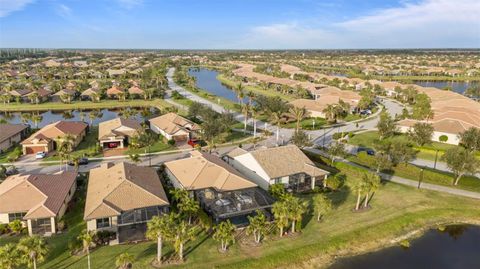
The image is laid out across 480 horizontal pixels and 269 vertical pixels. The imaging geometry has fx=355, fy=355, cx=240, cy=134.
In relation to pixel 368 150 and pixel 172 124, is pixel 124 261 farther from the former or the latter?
pixel 368 150

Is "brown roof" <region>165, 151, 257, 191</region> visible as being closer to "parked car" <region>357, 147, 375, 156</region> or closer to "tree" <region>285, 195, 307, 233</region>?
"tree" <region>285, 195, 307, 233</region>

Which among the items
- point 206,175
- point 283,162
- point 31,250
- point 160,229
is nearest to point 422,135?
point 283,162

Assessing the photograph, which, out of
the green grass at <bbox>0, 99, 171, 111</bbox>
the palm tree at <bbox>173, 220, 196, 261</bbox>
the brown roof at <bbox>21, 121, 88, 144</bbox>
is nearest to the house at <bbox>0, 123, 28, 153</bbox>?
the brown roof at <bbox>21, 121, 88, 144</bbox>

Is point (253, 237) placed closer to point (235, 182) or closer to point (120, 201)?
point (235, 182)

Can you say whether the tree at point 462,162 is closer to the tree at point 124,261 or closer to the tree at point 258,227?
the tree at point 258,227

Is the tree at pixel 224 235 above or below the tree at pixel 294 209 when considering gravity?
below

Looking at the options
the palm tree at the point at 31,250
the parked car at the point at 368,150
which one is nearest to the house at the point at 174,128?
the parked car at the point at 368,150

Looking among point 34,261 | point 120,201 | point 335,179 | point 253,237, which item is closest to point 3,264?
point 34,261
